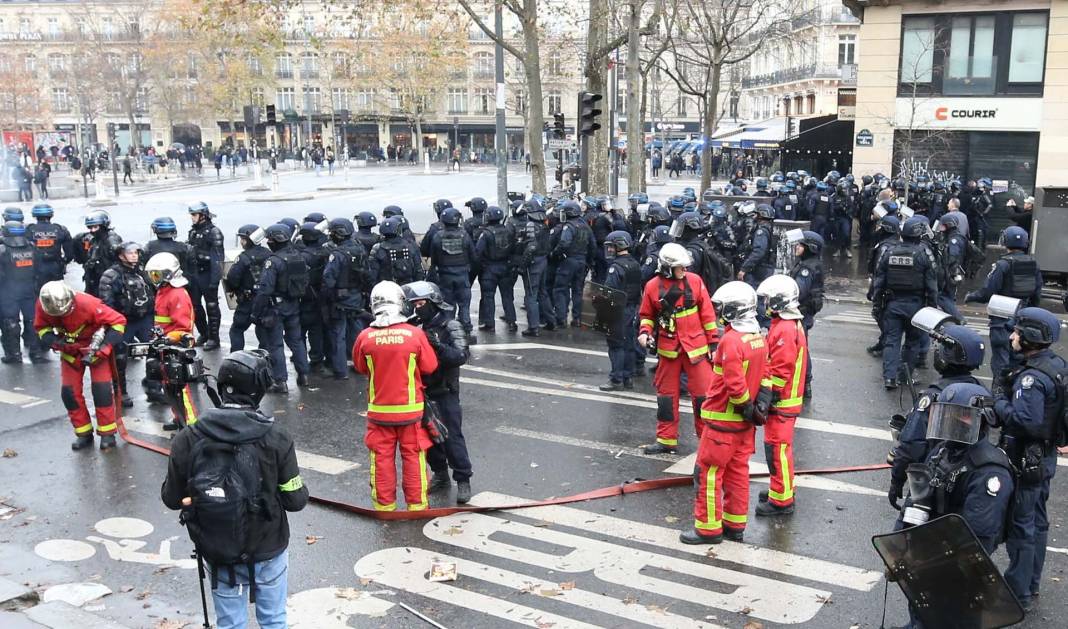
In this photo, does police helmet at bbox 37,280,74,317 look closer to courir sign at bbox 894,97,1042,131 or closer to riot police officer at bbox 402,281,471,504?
riot police officer at bbox 402,281,471,504

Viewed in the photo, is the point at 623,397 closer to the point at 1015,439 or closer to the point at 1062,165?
the point at 1015,439

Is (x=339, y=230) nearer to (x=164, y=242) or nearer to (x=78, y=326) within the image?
(x=164, y=242)

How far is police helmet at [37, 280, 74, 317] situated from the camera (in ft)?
28.8

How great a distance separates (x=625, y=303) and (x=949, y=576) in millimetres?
6071

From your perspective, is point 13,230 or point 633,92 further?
point 633,92

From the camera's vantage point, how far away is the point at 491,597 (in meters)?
6.37

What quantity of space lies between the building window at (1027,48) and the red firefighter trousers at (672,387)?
888 inches

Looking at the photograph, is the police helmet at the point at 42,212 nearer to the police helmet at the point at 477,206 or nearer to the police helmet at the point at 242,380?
the police helmet at the point at 477,206

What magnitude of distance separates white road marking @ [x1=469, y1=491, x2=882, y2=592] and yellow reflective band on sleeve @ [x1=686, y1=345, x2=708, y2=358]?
2.01 meters

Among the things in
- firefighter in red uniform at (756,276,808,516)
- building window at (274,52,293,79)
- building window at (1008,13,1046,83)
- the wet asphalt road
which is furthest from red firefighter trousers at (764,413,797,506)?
building window at (274,52,293,79)

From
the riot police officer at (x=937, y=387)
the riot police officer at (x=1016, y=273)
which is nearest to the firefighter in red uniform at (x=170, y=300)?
the riot police officer at (x=937, y=387)

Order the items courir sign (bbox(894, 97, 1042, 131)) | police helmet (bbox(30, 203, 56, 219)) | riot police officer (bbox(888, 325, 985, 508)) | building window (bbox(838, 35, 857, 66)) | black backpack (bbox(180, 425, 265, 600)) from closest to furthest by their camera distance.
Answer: black backpack (bbox(180, 425, 265, 600)), riot police officer (bbox(888, 325, 985, 508)), police helmet (bbox(30, 203, 56, 219)), courir sign (bbox(894, 97, 1042, 131)), building window (bbox(838, 35, 857, 66))

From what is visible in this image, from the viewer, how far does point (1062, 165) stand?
27469 mm

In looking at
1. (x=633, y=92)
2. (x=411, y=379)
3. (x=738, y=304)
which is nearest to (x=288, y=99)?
(x=633, y=92)
